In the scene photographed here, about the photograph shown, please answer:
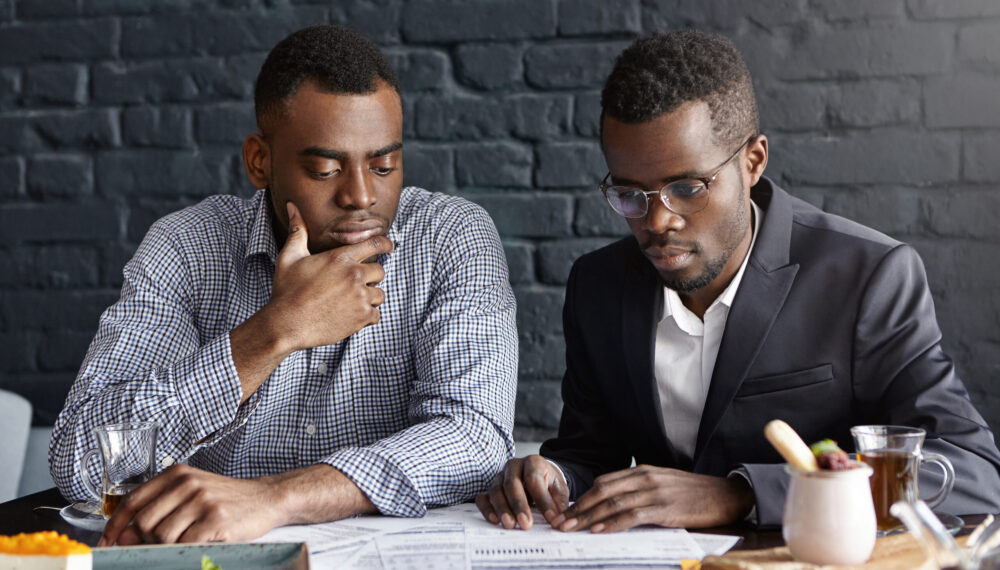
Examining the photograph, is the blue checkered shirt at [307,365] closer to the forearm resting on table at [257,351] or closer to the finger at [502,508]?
the forearm resting on table at [257,351]

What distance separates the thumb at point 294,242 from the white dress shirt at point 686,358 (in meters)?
0.66

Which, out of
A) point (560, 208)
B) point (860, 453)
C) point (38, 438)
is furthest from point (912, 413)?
point (38, 438)

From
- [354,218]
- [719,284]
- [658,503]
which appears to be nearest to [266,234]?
[354,218]

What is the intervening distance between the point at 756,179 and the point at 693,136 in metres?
0.23

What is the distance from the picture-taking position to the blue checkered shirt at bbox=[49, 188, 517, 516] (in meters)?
1.56

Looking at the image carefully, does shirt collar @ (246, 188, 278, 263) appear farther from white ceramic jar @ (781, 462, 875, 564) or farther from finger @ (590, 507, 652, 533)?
white ceramic jar @ (781, 462, 875, 564)

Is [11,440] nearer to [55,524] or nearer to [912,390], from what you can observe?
[55,524]

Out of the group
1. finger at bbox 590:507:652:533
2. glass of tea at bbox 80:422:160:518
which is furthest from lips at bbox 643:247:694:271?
glass of tea at bbox 80:422:160:518

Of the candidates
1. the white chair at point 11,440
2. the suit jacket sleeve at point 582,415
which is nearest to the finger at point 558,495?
the suit jacket sleeve at point 582,415

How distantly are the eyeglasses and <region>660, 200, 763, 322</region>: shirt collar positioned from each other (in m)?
0.18

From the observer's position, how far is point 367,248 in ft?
5.65

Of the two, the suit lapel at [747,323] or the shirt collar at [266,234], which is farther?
the shirt collar at [266,234]

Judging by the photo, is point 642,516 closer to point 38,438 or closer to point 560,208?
point 560,208

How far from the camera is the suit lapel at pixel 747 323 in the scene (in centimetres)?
157
